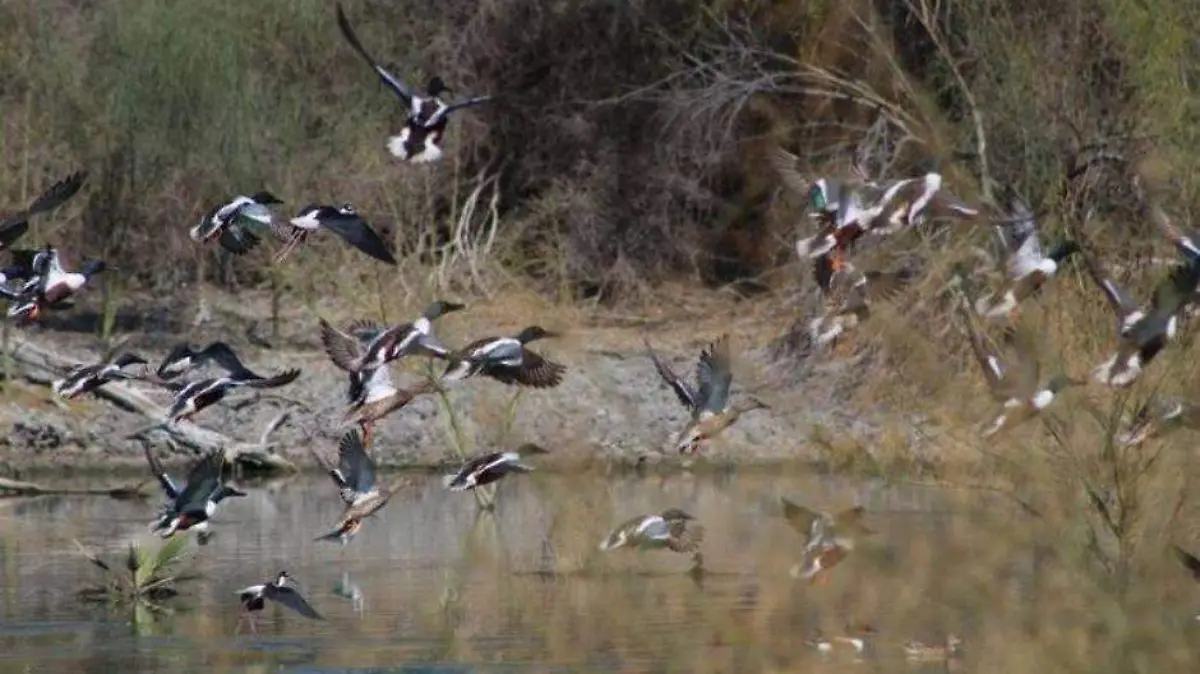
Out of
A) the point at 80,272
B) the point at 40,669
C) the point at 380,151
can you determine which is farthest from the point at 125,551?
the point at 380,151

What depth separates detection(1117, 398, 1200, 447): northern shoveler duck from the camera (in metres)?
12.2

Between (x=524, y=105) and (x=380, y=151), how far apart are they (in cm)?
235

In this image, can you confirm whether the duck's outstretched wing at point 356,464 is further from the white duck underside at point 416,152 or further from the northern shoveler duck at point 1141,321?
the northern shoveler duck at point 1141,321

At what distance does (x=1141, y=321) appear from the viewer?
481 inches

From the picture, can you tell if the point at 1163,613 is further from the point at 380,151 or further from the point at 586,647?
the point at 380,151

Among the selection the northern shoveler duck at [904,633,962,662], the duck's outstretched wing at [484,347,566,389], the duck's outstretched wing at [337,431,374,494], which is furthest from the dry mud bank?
the northern shoveler duck at [904,633,962,662]

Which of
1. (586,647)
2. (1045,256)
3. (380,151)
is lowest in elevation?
(586,647)

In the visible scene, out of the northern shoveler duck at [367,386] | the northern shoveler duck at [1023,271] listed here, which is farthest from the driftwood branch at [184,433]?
the northern shoveler duck at [1023,271]

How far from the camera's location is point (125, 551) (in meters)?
17.1

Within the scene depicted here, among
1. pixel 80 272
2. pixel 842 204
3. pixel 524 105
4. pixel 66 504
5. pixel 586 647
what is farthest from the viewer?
pixel 524 105

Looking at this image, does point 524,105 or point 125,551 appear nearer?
point 125,551

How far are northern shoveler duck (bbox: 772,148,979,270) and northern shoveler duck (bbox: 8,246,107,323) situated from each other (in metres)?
4.38

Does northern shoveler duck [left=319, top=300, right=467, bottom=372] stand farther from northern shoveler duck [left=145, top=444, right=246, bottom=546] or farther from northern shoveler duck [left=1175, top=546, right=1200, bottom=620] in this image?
northern shoveler duck [left=1175, top=546, right=1200, bottom=620]

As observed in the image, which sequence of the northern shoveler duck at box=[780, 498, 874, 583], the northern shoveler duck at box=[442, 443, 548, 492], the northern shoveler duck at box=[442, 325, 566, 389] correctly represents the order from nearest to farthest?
the northern shoveler duck at box=[780, 498, 874, 583] → the northern shoveler duck at box=[442, 325, 566, 389] → the northern shoveler duck at box=[442, 443, 548, 492]
